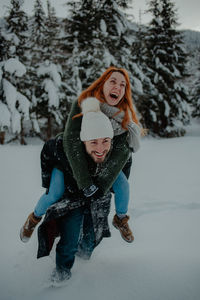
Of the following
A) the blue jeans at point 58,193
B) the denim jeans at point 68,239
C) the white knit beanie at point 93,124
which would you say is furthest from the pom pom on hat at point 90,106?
the denim jeans at point 68,239

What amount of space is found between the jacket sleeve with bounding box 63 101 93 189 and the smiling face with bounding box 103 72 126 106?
0.36 m

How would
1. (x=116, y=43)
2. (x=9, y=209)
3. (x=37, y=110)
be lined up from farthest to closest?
(x=37, y=110) → (x=116, y=43) → (x=9, y=209)

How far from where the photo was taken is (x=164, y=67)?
12.8 metres

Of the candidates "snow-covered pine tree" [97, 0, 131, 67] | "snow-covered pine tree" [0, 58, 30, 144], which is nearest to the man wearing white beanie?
"snow-covered pine tree" [0, 58, 30, 144]

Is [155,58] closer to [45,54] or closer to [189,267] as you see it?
[45,54]

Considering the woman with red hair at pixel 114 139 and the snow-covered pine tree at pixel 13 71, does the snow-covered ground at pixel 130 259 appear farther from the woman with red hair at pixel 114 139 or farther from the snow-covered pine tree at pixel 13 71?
the snow-covered pine tree at pixel 13 71

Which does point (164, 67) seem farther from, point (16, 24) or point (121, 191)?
point (121, 191)

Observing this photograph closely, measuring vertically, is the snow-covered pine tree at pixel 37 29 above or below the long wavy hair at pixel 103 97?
above

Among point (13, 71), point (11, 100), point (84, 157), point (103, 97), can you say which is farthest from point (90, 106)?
point (11, 100)

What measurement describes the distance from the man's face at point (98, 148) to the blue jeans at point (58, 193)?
0.33 meters

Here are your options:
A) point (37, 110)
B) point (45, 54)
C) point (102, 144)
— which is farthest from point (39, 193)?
point (45, 54)

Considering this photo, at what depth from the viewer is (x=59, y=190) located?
1653 millimetres

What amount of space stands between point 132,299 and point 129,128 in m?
1.31

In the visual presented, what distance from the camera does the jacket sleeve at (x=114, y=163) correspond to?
5.13 ft
